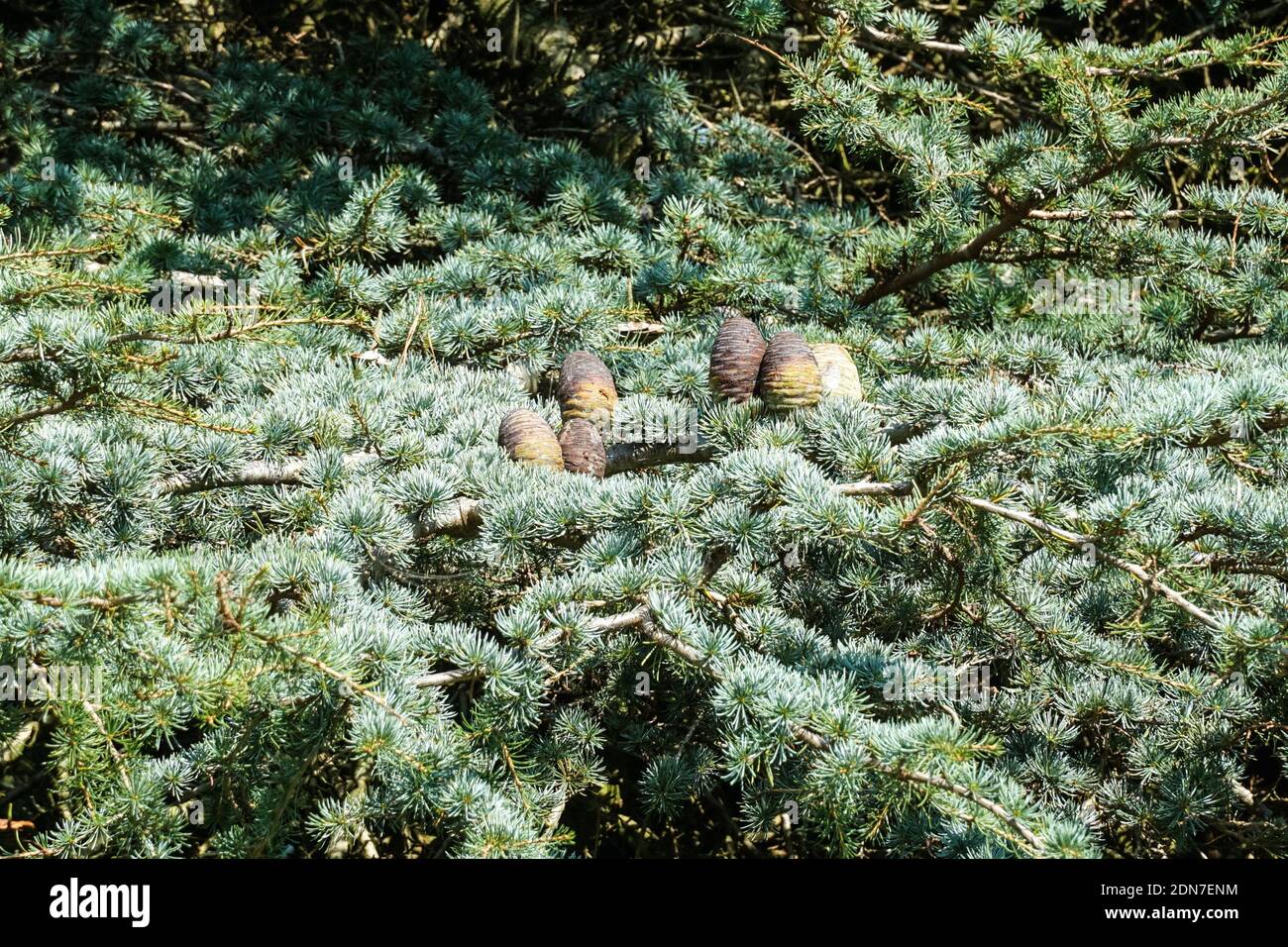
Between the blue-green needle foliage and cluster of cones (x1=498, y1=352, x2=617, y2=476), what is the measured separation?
36 mm

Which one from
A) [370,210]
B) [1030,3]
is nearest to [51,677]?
[370,210]

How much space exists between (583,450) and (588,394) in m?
0.10

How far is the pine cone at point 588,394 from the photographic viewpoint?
5.66 ft

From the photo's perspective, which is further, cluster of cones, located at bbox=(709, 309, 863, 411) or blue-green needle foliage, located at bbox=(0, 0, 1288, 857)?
cluster of cones, located at bbox=(709, 309, 863, 411)

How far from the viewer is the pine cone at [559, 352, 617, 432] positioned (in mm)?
1726

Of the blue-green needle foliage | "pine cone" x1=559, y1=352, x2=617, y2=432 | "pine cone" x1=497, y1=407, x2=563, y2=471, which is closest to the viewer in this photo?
the blue-green needle foliage

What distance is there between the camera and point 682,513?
4.71 ft

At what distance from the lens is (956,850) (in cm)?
121

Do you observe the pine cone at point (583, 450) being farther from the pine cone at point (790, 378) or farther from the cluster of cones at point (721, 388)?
the pine cone at point (790, 378)

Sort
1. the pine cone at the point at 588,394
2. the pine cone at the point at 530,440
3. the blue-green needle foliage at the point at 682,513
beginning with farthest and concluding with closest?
the pine cone at the point at 588,394
the pine cone at the point at 530,440
the blue-green needle foliage at the point at 682,513

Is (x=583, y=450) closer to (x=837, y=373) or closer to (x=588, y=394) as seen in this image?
(x=588, y=394)

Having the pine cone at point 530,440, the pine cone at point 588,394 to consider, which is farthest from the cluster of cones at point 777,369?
the pine cone at point 530,440

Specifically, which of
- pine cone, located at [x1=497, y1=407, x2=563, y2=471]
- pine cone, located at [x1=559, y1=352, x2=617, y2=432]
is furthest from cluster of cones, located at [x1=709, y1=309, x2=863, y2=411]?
pine cone, located at [x1=497, y1=407, x2=563, y2=471]

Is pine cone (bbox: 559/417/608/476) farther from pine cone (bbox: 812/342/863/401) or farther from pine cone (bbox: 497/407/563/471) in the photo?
pine cone (bbox: 812/342/863/401)
